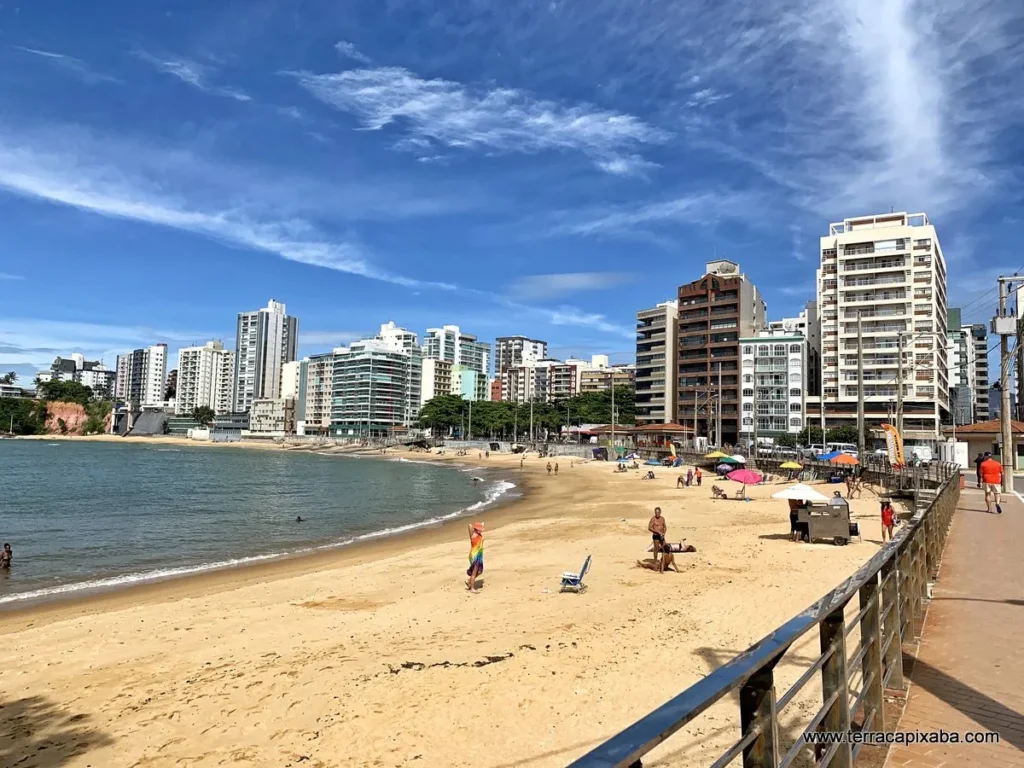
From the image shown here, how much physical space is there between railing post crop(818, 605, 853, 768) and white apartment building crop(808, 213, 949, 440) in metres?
93.8

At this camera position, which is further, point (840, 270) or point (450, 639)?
point (840, 270)

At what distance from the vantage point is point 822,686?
3.55m

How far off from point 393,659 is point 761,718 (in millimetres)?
8778

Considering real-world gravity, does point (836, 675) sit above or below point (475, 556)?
above

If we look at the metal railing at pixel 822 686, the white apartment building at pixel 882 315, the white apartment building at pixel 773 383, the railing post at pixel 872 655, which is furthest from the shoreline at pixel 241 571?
the white apartment building at pixel 773 383

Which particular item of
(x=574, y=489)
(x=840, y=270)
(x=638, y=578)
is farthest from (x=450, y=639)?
(x=840, y=270)

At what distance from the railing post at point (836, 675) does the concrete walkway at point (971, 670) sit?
113cm

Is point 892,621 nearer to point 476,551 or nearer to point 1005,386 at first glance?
point 476,551

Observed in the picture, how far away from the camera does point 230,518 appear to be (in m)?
34.7

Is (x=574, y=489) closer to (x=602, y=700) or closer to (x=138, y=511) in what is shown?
(x=138, y=511)

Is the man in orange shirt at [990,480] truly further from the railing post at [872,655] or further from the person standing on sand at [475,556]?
the railing post at [872,655]

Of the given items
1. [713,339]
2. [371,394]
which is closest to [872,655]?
[713,339]

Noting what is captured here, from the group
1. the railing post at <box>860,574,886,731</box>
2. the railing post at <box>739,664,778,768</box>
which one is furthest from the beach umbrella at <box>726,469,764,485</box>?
the railing post at <box>739,664,778,768</box>

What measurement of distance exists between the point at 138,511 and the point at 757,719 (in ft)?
133
